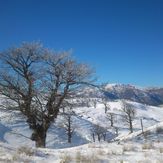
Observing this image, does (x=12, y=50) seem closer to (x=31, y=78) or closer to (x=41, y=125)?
(x=31, y=78)

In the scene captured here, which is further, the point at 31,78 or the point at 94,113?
the point at 94,113

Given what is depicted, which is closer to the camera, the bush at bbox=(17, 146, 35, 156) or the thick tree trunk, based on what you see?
the bush at bbox=(17, 146, 35, 156)

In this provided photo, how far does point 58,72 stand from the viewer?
23.0 m

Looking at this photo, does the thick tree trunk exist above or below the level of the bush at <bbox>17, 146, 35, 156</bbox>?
above

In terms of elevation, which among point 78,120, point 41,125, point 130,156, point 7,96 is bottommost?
point 130,156

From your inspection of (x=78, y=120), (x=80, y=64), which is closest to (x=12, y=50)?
(x=80, y=64)

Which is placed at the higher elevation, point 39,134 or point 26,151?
point 39,134

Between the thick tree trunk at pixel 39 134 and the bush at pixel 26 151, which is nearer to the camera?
the bush at pixel 26 151

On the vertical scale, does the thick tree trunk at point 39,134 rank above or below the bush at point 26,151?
above

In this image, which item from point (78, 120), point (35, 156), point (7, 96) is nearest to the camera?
point (35, 156)

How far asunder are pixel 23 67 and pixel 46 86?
7.65ft

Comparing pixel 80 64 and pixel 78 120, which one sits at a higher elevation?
pixel 78 120

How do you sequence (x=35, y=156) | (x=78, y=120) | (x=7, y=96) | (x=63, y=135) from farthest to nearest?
(x=78, y=120) < (x=63, y=135) < (x=7, y=96) < (x=35, y=156)

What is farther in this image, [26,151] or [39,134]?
[39,134]
